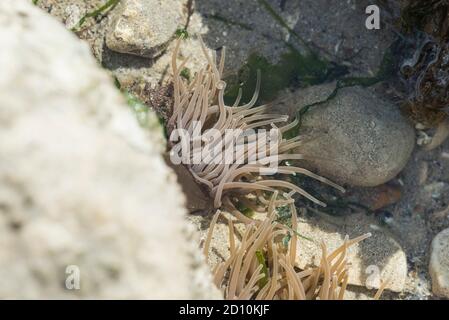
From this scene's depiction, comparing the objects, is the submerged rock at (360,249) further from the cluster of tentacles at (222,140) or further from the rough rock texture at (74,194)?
the rough rock texture at (74,194)

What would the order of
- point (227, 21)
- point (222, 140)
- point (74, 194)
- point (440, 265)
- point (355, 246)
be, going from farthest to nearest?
point (227, 21)
point (440, 265)
point (355, 246)
point (222, 140)
point (74, 194)

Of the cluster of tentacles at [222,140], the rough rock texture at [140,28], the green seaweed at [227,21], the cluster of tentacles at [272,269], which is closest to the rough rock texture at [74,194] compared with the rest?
the cluster of tentacles at [272,269]

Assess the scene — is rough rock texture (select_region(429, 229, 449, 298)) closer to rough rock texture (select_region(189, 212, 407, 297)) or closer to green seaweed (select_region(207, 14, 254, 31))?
rough rock texture (select_region(189, 212, 407, 297))

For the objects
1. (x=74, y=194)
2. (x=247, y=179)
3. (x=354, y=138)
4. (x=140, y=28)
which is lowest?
(x=247, y=179)

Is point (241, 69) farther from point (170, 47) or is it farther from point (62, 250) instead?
point (62, 250)

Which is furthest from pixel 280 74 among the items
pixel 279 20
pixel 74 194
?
pixel 74 194

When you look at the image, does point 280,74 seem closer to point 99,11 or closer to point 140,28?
point 140,28
